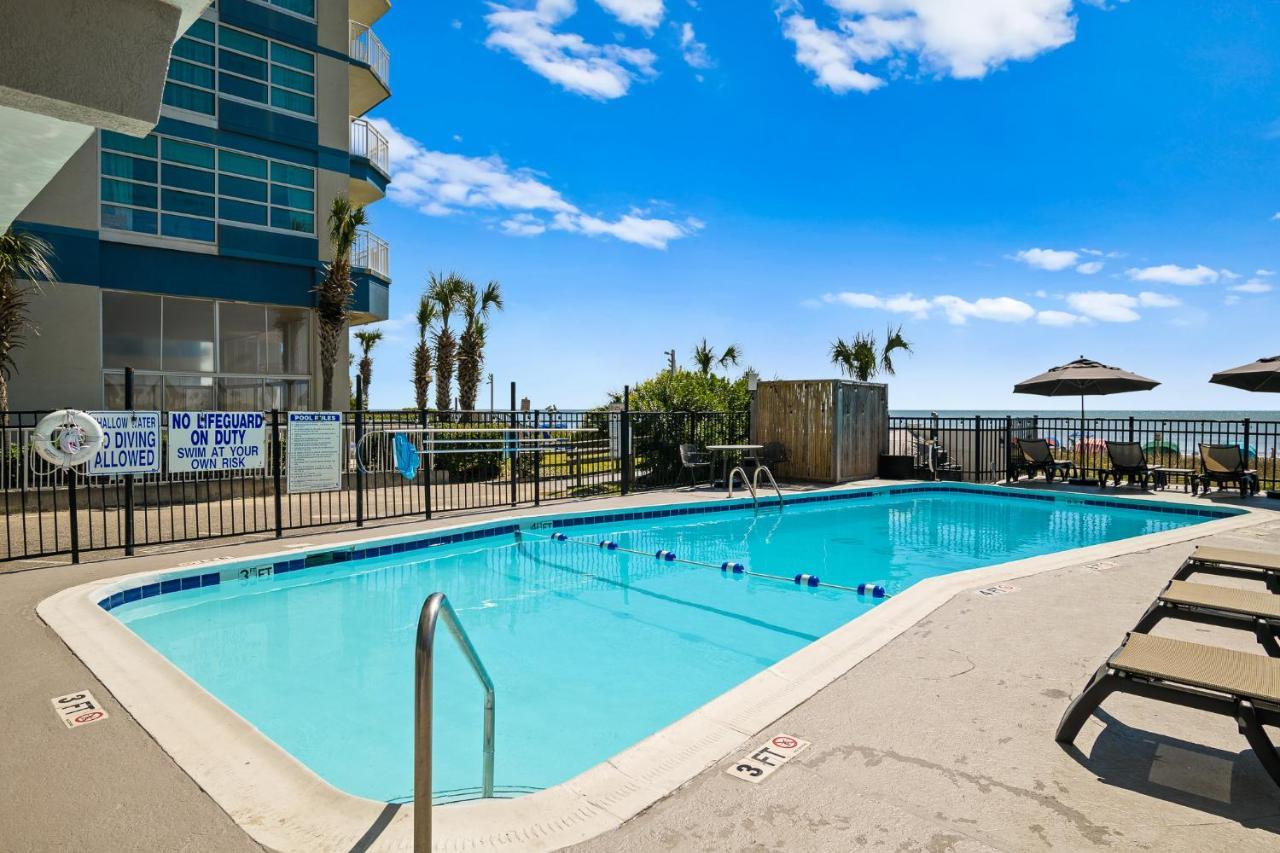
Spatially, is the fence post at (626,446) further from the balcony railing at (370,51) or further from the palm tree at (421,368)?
the palm tree at (421,368)

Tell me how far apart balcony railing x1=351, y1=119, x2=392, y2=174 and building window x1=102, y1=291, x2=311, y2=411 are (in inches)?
192

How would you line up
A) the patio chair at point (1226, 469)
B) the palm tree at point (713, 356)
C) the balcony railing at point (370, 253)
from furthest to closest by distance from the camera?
the palm tree at point (713, 356) → the balcony railing at point (370, 253) → the patio chair at point (1226, 469)

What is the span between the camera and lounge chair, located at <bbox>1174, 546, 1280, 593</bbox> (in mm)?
4047

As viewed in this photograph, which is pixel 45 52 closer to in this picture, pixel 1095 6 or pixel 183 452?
pixel 183 452

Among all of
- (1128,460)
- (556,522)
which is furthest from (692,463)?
(1128,460)

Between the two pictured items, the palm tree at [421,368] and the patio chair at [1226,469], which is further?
the palm tree at [421,368]

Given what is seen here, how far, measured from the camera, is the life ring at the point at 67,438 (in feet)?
19.5

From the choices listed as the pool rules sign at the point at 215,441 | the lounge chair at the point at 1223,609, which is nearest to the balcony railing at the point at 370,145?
the pool rules sign at the point at 215,441

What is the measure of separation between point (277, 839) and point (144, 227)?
53.2 ft

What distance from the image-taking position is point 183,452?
7184mm

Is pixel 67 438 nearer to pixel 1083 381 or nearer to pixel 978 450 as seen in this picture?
pixel 978 450

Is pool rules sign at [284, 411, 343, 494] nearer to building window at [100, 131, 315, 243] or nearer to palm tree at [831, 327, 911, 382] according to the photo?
building window at [100, 131, 315, 243]

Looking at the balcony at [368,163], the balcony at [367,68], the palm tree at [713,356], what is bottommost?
the palm tree at [713,356]

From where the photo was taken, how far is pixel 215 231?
15.0 metres
